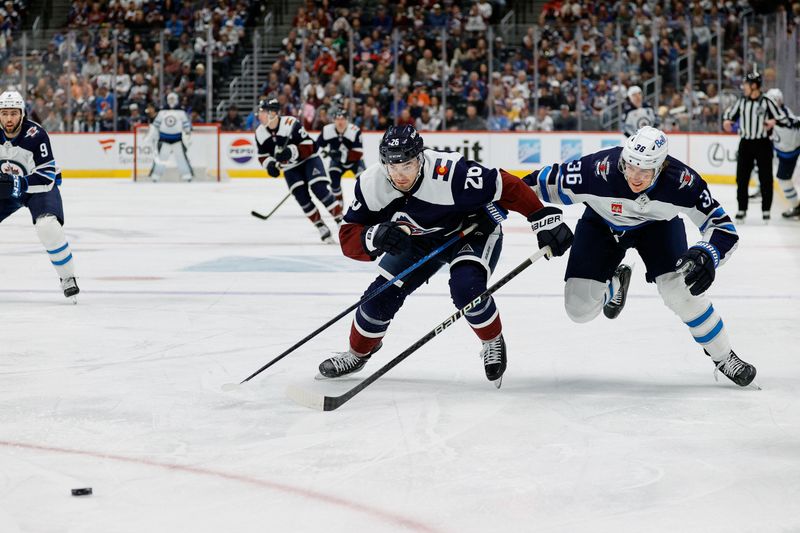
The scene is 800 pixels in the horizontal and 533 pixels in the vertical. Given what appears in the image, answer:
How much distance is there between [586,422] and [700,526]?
3.08 feet

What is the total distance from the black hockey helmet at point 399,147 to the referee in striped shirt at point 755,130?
6.83 m

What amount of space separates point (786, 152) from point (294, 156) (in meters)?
4.53

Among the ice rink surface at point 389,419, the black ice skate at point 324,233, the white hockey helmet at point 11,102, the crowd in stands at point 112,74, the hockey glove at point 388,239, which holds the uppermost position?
the crowd in stands at point 112,74

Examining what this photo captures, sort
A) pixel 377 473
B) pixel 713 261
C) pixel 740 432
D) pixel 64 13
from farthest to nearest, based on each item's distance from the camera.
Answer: pixel 64 13
pixel 713 261
pixel 740 432
pixel 377 473

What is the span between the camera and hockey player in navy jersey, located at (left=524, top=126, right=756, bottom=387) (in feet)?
12.0

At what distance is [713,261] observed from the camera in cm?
364

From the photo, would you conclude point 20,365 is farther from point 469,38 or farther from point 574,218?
point 469,38

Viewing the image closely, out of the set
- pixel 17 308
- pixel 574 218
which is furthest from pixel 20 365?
pixel 574 218

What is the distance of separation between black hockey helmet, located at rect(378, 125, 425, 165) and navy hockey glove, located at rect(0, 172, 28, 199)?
2.69m

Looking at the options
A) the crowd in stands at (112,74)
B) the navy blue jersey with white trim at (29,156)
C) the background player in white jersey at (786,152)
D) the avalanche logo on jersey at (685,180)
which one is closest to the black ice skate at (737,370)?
the avalanche logo on jersey at (685,180)

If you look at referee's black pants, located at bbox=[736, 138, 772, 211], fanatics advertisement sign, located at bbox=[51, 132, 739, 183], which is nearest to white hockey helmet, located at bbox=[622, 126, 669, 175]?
referee's black pants, located at bbox=[736, 138, 772, 211]

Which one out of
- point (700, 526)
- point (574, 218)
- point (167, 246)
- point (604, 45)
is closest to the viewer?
point (700, 526)

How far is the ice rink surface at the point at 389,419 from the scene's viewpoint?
2.58 metres

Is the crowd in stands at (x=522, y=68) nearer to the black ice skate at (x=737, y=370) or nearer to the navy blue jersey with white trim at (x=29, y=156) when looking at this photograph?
the navy blue jersey with white trim at (x=29, y=156)
